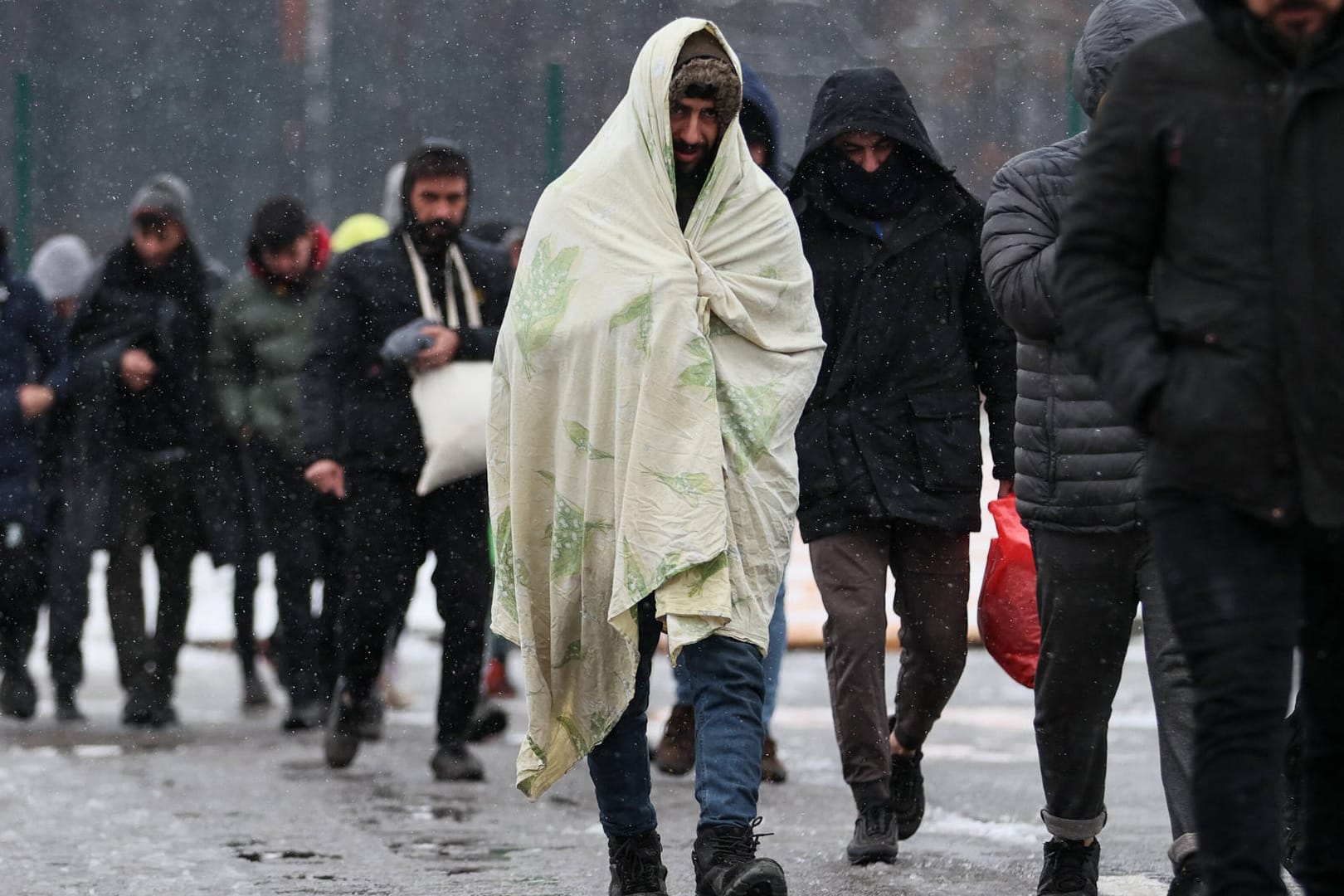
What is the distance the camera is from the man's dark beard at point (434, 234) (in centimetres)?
801

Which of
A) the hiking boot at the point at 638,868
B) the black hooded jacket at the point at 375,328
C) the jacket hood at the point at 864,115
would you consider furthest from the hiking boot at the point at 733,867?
the black hooded jacket at the point at 375,328

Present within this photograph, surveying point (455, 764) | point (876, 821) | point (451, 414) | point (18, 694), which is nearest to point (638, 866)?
point (876, 821)

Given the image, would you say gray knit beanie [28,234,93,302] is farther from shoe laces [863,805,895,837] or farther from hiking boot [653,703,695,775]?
shoe laces [863,805,895,837]

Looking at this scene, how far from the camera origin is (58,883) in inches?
224

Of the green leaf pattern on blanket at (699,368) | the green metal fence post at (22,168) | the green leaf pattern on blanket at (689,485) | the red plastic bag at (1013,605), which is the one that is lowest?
A: the red plastic bag at (1013,605)

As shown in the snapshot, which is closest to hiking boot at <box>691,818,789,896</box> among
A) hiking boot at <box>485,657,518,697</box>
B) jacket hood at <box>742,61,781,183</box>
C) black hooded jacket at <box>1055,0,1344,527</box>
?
black hooded jacket at <box>1055,0,1344,527</box>

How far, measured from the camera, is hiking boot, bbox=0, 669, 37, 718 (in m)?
9.74

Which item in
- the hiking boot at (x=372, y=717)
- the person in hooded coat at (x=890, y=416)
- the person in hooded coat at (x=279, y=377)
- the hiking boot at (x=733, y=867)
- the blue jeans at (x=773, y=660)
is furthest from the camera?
the person in hooded coat at (x=279, y=377)

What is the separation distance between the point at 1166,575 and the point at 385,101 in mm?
9745

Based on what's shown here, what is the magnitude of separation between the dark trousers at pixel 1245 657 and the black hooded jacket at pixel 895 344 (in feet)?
8.07

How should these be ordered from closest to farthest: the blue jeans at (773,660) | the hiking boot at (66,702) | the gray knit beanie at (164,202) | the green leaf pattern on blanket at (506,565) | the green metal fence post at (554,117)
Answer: the green leaf pattern on blanket at (506,565) < the blue jeans at (773,660) < the hiking boot at (66,702) < the gray knit beanie at (164,202) < the green metal fence post at (554,117)

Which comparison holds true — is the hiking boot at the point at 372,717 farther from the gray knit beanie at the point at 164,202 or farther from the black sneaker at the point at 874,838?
the black sneaker at the point at 874,838

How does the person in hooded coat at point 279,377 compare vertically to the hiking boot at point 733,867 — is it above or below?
above

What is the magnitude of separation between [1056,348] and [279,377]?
515 centimetres
